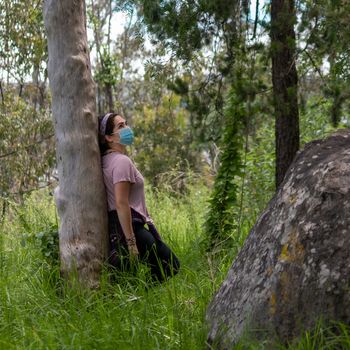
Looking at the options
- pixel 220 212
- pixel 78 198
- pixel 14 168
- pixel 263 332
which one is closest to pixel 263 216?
pixel 263 332

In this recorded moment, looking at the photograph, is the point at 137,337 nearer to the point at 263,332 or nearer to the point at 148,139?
the point at 263,332

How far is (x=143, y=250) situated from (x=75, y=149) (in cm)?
90

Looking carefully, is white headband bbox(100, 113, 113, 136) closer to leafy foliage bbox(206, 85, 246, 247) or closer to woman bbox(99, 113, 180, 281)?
woman bbox(99, 113, 180, 281)

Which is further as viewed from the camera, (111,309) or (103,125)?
(103,125)

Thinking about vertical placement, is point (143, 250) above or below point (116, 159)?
below

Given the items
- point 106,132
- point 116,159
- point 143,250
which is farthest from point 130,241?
point 106,132

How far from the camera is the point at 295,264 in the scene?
3.44 m

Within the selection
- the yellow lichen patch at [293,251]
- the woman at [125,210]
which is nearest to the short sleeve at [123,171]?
the woman at [125,210]

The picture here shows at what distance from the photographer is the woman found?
17.3 ft

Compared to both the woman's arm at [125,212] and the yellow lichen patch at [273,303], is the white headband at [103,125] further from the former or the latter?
the yellow lichen patch at [273,303]

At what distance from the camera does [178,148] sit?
23.0 m

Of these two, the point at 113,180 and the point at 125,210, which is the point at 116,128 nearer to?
the point at 113,180

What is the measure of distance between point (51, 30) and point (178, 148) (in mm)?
17710

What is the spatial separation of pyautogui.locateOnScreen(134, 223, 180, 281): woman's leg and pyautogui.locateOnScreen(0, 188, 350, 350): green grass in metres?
0.15
